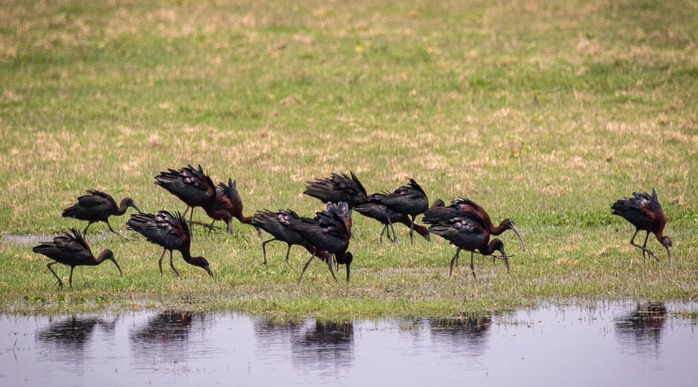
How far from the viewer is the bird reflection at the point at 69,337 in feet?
45.2

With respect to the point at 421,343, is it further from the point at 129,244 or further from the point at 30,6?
the point at 30,6

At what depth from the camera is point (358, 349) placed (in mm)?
13930

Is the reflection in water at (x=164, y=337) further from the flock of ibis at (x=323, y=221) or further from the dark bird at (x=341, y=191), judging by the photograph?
the dark bird at (x=341, y=191)

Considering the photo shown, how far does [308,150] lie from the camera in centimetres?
2856

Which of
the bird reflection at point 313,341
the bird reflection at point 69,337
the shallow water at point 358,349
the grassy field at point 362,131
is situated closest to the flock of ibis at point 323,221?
the grassy field at point 362,131

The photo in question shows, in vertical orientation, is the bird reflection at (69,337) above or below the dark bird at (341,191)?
below

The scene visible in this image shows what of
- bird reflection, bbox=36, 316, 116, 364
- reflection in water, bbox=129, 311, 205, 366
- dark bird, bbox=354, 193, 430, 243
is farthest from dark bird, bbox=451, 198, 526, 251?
bird reflection, bbox=36, 316, 116, 364

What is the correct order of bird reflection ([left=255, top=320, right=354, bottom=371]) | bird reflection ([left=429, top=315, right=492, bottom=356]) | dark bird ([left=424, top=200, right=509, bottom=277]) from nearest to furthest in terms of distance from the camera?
bird reflection ([left=255, top=320, right=354, bottom=371])
bird reflection ([left=429, top=315, right=492, bottom=356])
dark bird ([left=424, top=200, right=509, bottom=277])

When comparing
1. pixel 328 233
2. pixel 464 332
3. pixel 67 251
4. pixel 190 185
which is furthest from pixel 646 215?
pixel 67 251

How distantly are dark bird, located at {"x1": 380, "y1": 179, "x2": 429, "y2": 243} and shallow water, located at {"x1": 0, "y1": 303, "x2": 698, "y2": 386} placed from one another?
18.0 ft

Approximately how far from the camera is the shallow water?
12852 millimetres

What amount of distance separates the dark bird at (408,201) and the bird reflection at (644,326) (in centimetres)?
588

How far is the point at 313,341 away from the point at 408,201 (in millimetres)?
6849

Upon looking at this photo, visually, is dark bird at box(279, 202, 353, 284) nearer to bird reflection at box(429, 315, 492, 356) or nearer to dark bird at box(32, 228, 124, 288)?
bird reflection at box(429, 315, 492, 356)
